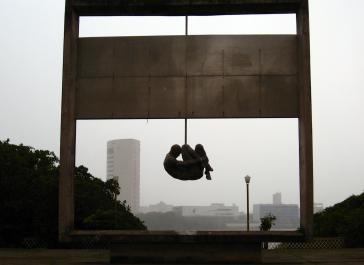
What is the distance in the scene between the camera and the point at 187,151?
36.1 feet

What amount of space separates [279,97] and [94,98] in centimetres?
392

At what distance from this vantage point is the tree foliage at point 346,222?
20938 mm

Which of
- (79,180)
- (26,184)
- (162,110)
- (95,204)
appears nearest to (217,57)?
(162,110)

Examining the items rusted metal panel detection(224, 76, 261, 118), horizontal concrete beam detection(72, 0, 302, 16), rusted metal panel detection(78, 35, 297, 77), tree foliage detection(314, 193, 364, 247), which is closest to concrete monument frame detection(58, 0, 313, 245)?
horizontal concrete beam detection(72, 0, 302, 16)

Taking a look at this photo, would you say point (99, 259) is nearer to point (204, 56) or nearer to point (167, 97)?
point (167, 97)

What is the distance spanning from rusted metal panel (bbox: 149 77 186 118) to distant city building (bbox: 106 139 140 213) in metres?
1.01

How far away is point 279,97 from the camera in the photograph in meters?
11.2

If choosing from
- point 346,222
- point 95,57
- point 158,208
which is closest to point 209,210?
Answer: point 158,208

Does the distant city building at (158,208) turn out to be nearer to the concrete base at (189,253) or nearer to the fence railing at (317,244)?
the concrete base at (189,253)

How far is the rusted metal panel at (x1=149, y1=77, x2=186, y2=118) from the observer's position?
11242 millimetres

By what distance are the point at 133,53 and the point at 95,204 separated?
11.4m

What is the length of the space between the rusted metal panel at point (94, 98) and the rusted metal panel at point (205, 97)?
170 centimetres

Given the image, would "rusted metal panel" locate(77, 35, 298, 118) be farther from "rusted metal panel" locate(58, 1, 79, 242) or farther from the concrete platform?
the concrete platform

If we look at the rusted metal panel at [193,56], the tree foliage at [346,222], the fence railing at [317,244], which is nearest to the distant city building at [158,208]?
A: the rusted metal panel at [193,56]
